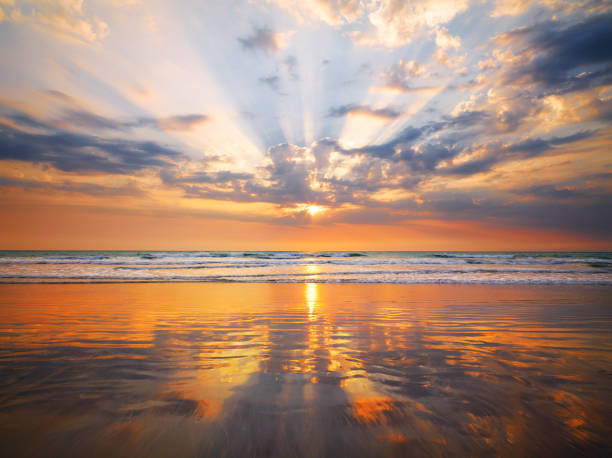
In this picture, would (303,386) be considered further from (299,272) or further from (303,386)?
(299,272)

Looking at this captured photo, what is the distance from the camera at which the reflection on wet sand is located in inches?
83.8

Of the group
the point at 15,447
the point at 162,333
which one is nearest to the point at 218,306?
the point at 162,333

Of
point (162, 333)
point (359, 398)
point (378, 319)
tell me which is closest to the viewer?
point (359, 398)

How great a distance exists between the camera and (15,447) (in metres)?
2.05

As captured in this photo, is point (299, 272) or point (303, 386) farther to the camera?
point (299, 272)

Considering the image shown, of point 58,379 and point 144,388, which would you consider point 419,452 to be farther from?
point 58,379

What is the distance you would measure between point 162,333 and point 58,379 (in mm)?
2010

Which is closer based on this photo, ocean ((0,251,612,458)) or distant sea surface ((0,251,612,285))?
ocean ((0,251,612,458))

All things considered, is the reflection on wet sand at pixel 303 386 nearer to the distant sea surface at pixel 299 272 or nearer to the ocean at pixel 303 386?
the ocean at pixel 303 386

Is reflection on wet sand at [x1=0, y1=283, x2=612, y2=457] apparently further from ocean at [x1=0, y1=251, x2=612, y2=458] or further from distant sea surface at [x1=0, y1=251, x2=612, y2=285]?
distant sea surface at [x1=0, y1=251, x2=612, y2=285]

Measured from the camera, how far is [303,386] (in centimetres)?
306

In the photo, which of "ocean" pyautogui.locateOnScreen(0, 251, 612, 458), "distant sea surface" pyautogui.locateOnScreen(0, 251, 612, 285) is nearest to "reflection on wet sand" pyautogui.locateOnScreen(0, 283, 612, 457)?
"ocean" pyautogui.locateOnScreen(0, 251, 612, 458)

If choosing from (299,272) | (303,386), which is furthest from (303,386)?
(299,272)

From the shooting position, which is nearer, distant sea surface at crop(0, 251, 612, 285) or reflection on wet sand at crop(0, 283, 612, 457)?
reflection on wet sand at crop(0, 283, 612, 457)
